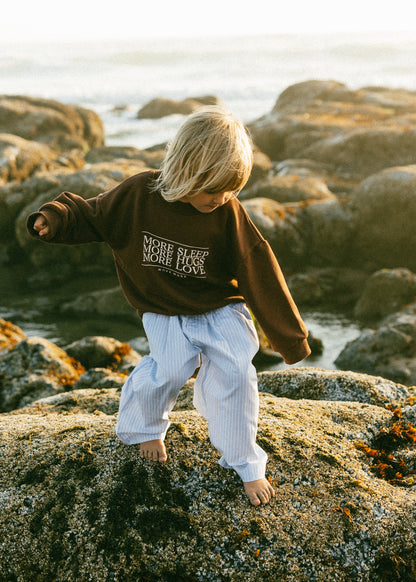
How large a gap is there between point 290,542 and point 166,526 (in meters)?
0.67

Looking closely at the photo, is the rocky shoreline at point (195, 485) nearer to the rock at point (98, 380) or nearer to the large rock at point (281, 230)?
the rock at point (98, 380)

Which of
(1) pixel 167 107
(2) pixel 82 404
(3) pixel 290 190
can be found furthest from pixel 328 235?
(1) pixel 167 107

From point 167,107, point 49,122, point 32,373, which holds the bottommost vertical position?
point 167,107

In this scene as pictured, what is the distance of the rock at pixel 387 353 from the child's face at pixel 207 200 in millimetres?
7186

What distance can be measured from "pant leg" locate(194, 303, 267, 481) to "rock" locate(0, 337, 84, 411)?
11.7 ft

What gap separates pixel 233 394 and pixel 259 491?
566 mm

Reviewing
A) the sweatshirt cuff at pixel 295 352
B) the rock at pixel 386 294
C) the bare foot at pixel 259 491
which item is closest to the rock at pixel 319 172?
the rock at pixel 386 294

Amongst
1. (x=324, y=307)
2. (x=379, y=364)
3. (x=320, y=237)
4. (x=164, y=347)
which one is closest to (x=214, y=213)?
(x=164, y=347)

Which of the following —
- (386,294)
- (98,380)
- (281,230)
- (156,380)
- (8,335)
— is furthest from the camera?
(281,230)

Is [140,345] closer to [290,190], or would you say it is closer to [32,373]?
[32,373]

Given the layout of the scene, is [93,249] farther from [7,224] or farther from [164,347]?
[164,347]

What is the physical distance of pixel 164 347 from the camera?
10.1 ft

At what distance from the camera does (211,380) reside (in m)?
3.16

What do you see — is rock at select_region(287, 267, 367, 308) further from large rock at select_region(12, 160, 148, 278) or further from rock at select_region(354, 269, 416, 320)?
large rock at select_region(12, 160, 148, 278)
